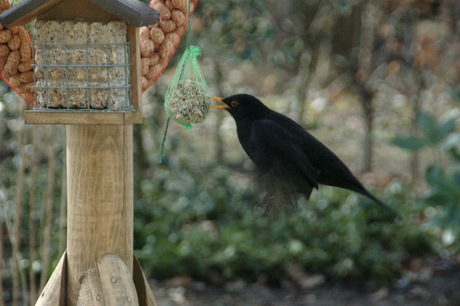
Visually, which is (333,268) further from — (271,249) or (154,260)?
(154,260)

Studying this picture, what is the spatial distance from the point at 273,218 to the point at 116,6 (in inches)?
32.3

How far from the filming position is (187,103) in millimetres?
1616

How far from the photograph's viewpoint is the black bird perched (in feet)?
5.09

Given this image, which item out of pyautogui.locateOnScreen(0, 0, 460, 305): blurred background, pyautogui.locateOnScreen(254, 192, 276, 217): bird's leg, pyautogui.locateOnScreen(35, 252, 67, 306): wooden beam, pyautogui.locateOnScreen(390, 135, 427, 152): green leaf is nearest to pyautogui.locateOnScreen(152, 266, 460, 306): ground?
pyautogui.locateOnScreen(0, 0, 460, 305): blurred background

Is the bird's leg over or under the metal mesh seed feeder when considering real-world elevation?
under

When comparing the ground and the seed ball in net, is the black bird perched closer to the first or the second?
the seed ball in net

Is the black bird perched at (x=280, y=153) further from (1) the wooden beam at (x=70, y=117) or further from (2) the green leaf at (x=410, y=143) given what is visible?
(2) the green leaf at (x=410, y=143)

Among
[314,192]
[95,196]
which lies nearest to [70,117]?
[95,196]

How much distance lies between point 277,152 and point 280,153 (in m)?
0.01

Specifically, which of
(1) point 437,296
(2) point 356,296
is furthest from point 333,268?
(1) point 437,296

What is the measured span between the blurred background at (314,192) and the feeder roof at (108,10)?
4.52 feet

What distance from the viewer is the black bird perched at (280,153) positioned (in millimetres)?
1551

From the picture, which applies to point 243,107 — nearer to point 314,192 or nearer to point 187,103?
point 187,103

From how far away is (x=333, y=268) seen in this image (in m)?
4.19
